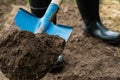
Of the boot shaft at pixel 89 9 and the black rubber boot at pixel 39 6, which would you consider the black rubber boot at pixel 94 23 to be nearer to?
the boot shaft at pixel 89 9

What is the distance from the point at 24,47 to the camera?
6.02 feet

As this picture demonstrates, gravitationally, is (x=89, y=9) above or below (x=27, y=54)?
below

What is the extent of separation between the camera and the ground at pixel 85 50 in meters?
2.37

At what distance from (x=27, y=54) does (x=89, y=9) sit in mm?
1052

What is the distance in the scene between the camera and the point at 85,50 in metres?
2.67

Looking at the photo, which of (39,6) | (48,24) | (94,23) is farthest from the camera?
(94,23)

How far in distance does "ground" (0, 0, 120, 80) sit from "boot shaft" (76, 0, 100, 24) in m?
0.16

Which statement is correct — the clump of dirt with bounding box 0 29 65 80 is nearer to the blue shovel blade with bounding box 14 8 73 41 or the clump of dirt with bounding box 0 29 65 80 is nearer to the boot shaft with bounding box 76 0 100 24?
the blue shovel blade with bounding box 14 8 73 41

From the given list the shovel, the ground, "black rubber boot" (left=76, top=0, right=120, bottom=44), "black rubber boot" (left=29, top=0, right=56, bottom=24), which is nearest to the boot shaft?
"black rubber boot" (left=76, top=0, right=120, bottom=44)

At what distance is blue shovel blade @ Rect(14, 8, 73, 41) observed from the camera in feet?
6.91

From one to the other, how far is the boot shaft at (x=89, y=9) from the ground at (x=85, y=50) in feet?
0.51

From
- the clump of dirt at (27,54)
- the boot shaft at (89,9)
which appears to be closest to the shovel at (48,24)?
the clump of dirt at (27,54)

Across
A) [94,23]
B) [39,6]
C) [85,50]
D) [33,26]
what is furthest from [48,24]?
[94,23]

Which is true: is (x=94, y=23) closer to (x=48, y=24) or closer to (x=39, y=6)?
(x=39, y=6)
